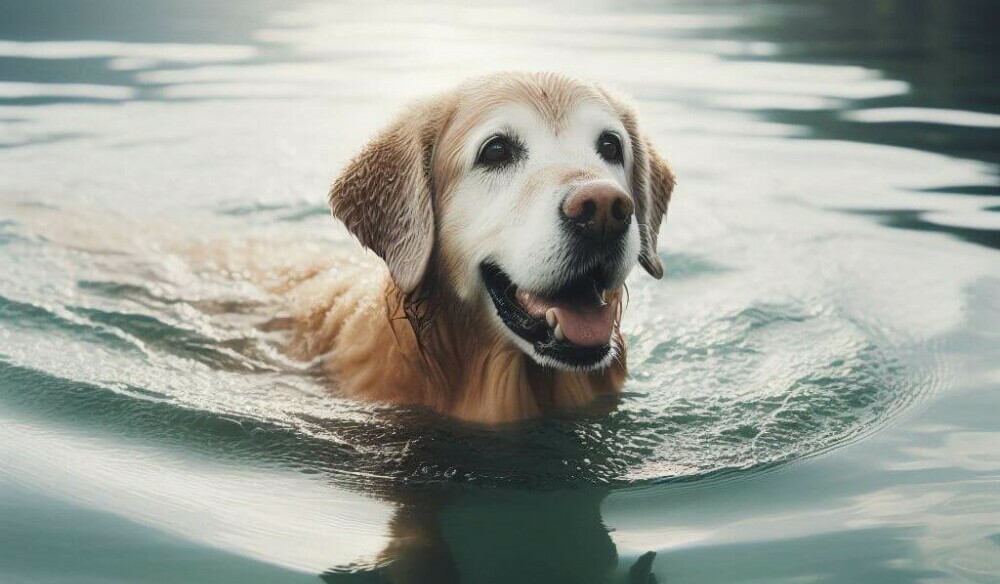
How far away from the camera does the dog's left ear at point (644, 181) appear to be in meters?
5.72

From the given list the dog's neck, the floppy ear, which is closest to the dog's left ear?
the floppy ear

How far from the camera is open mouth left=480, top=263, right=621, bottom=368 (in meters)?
5.03

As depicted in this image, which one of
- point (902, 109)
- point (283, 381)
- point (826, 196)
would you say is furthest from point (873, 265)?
point (902, 109)

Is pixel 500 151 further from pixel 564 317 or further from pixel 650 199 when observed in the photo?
pixel 650 199

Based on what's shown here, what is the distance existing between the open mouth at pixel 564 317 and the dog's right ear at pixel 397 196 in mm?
356

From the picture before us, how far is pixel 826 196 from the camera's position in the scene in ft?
31.6

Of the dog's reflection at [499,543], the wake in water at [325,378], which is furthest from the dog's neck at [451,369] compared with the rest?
the dog's reflection at [499,543]

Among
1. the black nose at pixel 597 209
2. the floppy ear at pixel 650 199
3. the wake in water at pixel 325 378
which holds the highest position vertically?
the black nose at pixel 597 209

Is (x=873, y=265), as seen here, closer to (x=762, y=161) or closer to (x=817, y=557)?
(x=762, y=161)

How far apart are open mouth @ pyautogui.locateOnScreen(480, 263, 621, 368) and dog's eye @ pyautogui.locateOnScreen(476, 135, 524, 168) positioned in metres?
0.44

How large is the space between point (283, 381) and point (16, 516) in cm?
176

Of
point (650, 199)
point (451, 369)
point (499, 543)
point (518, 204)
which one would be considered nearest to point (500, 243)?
point (518, 204)

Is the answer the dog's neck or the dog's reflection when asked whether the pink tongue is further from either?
the dog's reflection

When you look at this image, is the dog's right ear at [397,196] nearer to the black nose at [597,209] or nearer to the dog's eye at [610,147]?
the dog's eye at [610,147]
